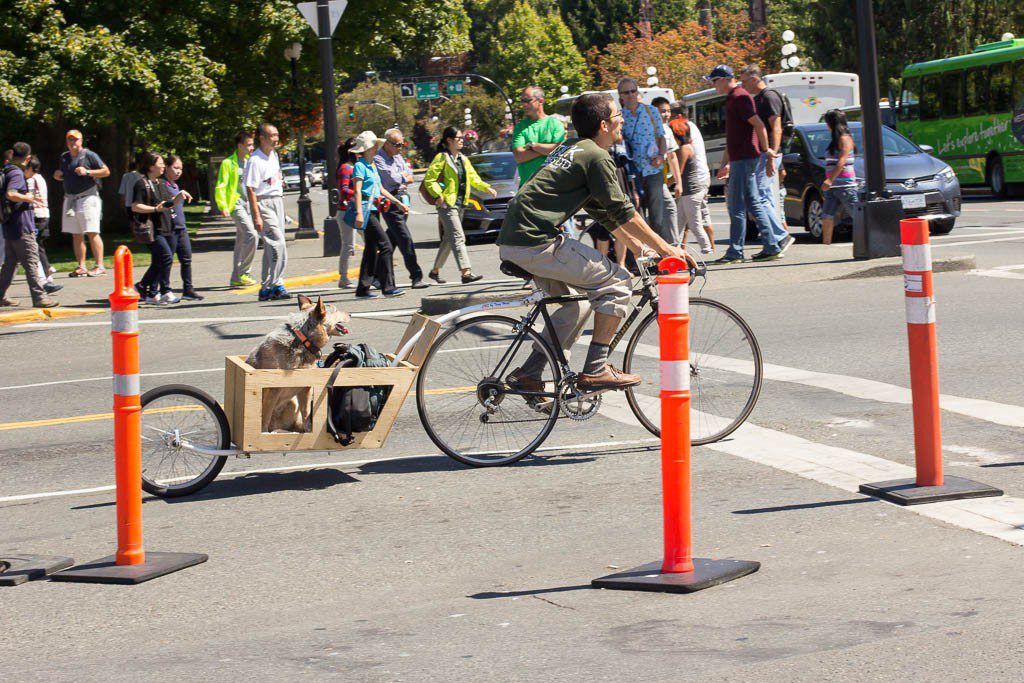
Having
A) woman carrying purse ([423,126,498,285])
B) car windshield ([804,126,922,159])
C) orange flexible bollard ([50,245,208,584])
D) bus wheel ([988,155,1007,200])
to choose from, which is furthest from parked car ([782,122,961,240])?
orange flexible bollard ([50,245,208,584])

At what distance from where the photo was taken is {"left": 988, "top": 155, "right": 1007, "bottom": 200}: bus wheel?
30672mm

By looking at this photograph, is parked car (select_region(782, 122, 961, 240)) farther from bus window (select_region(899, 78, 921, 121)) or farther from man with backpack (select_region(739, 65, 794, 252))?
bus window (select_region(899, 78, 921, 121))

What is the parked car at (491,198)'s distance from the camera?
24.6 meters

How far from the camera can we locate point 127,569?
5.48m

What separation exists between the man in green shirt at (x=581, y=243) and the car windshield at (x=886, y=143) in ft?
45.2

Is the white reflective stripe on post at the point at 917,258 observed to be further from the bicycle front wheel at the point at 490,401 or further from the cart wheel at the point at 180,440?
the cart wheel at the point at 180,440

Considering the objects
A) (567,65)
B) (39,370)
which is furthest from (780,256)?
(567,65)

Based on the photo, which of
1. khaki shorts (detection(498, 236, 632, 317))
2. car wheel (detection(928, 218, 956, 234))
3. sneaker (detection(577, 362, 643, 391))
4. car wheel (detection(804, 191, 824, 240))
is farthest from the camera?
car wheel (detection(804, 191, 824, 240))

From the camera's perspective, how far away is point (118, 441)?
5.41 m

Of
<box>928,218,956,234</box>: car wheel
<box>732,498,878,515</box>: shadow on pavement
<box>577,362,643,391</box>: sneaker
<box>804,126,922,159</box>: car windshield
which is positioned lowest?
<box>732,498,878,515</box>: shadow on pavement

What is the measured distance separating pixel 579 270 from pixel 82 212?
542 inches

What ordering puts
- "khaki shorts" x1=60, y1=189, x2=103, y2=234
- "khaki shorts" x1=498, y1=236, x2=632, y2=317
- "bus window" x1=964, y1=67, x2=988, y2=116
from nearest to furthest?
1. "khaki shorts" x1=498, y1=236, x2=632, y2=317
2. "khaki shorts" x1=60, y1=189, x2=103, y2=234
3. "bus window" x1=964, y1=67, x2=988, y2=116

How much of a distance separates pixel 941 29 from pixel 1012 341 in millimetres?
46078

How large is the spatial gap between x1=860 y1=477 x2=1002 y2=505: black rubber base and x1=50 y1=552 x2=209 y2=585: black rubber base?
2.95m
